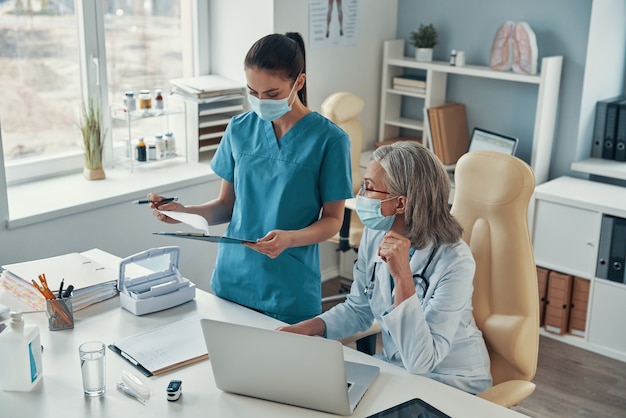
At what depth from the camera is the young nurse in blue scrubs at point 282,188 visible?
218 centimetres

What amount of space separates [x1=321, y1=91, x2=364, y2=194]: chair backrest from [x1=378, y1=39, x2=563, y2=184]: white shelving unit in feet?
1.23

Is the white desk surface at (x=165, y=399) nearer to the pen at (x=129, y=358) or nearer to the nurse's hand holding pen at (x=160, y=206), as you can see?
the pen at (x=129, y=358)

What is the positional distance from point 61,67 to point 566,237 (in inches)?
96.5

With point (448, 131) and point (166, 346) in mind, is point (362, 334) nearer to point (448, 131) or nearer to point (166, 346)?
point (166, 346)

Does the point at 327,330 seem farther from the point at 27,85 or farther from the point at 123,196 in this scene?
the point at 27,85

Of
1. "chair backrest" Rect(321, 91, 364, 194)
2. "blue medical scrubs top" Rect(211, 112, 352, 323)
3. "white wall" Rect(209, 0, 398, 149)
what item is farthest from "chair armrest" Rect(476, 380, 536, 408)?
"white wall" Rect(209, 0, 398, 149)

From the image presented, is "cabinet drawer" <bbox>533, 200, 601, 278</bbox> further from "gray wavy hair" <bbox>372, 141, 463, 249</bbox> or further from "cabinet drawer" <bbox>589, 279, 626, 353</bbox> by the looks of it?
"gray wavy hair" <bbox>372, 141, 463, 249</bbox>

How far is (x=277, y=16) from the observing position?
3.70 metres

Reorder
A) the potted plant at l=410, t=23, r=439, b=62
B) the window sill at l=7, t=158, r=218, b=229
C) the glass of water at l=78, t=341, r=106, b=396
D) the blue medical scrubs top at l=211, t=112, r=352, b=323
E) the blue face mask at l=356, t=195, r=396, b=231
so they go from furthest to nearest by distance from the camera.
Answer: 1. the potted plant at l=410, t=23, r=439, b=62
2. the window sill at l=7, t=158, r=218, b=229
3. the blue medical scrubs top at l=211, t=112, r=352, b=323
4. the blue face mask at l=356, t=195, r=396, b=231
5. the glass of water at l=78, t=341, r=106, b=396

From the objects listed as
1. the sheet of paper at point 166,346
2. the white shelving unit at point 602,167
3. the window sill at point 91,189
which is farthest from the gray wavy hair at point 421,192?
the white shelving unit at point 602,167

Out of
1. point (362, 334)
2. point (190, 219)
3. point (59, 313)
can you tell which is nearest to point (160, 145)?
point (190, 219)

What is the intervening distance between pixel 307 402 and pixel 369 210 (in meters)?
0.56

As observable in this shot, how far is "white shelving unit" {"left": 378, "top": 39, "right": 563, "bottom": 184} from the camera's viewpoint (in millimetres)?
3756

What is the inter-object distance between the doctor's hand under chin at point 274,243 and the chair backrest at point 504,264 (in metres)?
0.54
